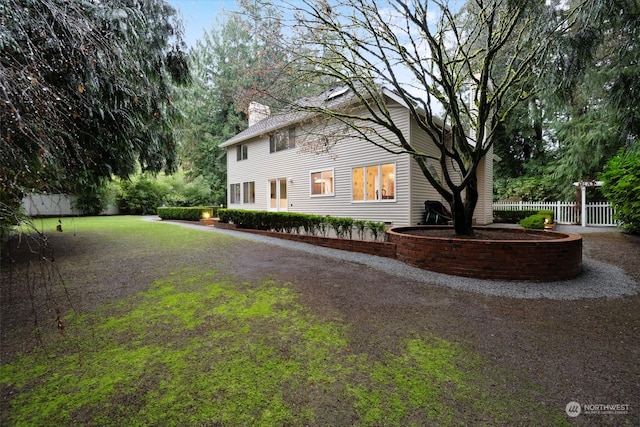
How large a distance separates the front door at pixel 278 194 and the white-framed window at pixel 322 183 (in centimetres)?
211

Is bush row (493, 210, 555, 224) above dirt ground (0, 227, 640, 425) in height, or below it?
above

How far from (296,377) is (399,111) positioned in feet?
31.8

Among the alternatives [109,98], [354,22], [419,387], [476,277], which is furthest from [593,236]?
[109,98]

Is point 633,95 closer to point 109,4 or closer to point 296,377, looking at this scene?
point 296,377

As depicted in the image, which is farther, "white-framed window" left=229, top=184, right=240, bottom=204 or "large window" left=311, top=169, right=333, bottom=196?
"white-framed window" left=229, top=184, right=240, bottom=204

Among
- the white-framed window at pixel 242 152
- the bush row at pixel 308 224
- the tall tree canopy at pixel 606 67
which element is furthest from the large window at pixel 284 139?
the tall tree canopy at pixel 606 67

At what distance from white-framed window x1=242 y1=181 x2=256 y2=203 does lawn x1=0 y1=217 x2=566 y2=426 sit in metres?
12.5

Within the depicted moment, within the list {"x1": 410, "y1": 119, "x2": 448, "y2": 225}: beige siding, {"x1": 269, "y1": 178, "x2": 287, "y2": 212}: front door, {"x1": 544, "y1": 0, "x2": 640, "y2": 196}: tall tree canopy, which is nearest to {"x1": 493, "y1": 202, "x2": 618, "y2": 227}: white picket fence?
{"x1": 410, "y1": 119, "x2": 448, "y2": 225}: beige siding

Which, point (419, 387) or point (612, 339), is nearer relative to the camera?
point (419, 387)

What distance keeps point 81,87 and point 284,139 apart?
451 inches

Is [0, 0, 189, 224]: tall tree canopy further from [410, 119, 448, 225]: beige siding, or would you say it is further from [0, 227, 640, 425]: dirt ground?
[410, 119, 448, 225]: beige siding

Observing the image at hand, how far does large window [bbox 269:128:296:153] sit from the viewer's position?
13453mm

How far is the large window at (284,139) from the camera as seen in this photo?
13.5m

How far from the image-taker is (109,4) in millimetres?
4457
